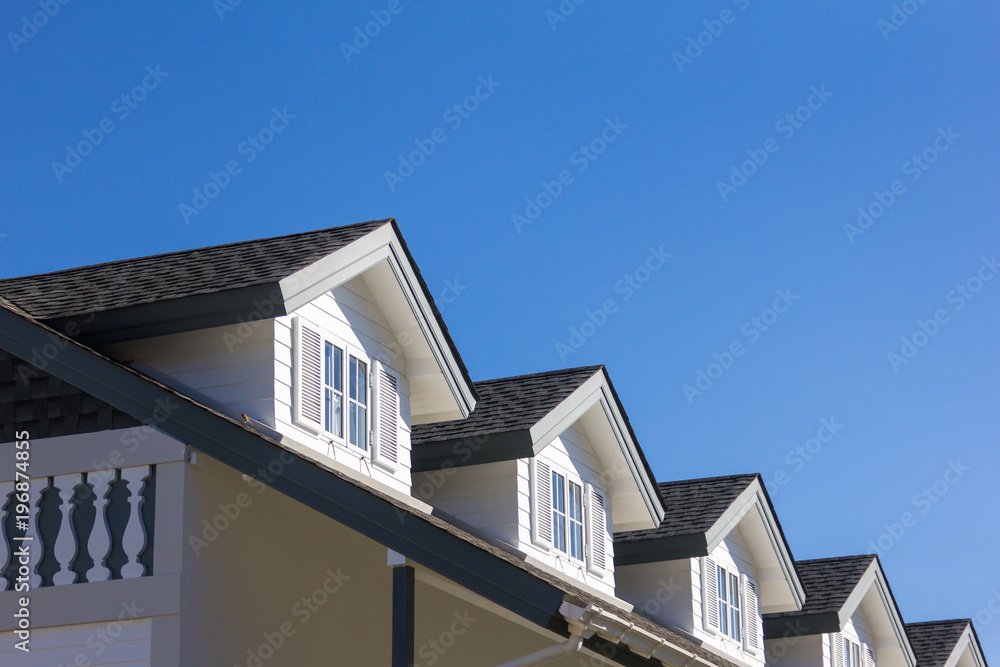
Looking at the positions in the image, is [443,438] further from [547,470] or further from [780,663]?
[780,663]

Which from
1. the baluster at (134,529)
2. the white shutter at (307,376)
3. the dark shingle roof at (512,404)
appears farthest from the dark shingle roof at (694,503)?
the baluster at (134,529)

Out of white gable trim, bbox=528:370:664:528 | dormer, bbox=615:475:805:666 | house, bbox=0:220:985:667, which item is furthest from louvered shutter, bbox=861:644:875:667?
house, bbox=0:220:985:667

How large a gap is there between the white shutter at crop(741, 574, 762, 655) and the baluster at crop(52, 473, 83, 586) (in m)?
13.4

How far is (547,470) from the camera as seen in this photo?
16797mm

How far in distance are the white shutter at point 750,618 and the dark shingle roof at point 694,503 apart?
1708 millimetres

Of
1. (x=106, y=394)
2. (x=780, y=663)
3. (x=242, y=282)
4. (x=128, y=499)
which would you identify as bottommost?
(x=780, y=663)

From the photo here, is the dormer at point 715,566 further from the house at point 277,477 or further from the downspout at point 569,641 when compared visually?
the downspout at point 569,641

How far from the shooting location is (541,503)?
1648 centimetres

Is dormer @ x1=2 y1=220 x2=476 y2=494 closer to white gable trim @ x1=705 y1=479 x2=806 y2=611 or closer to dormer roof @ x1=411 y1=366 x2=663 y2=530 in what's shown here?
dormer roof @ x1=411 y1=366 x2=663 y2=530

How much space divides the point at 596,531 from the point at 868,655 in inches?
421

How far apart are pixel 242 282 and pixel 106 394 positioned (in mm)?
1917

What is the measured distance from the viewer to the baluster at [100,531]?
10984 mm

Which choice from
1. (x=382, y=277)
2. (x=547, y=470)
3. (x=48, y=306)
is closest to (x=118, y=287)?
(x=48, y=306)

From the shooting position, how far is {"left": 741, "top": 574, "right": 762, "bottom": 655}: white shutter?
21547mm
